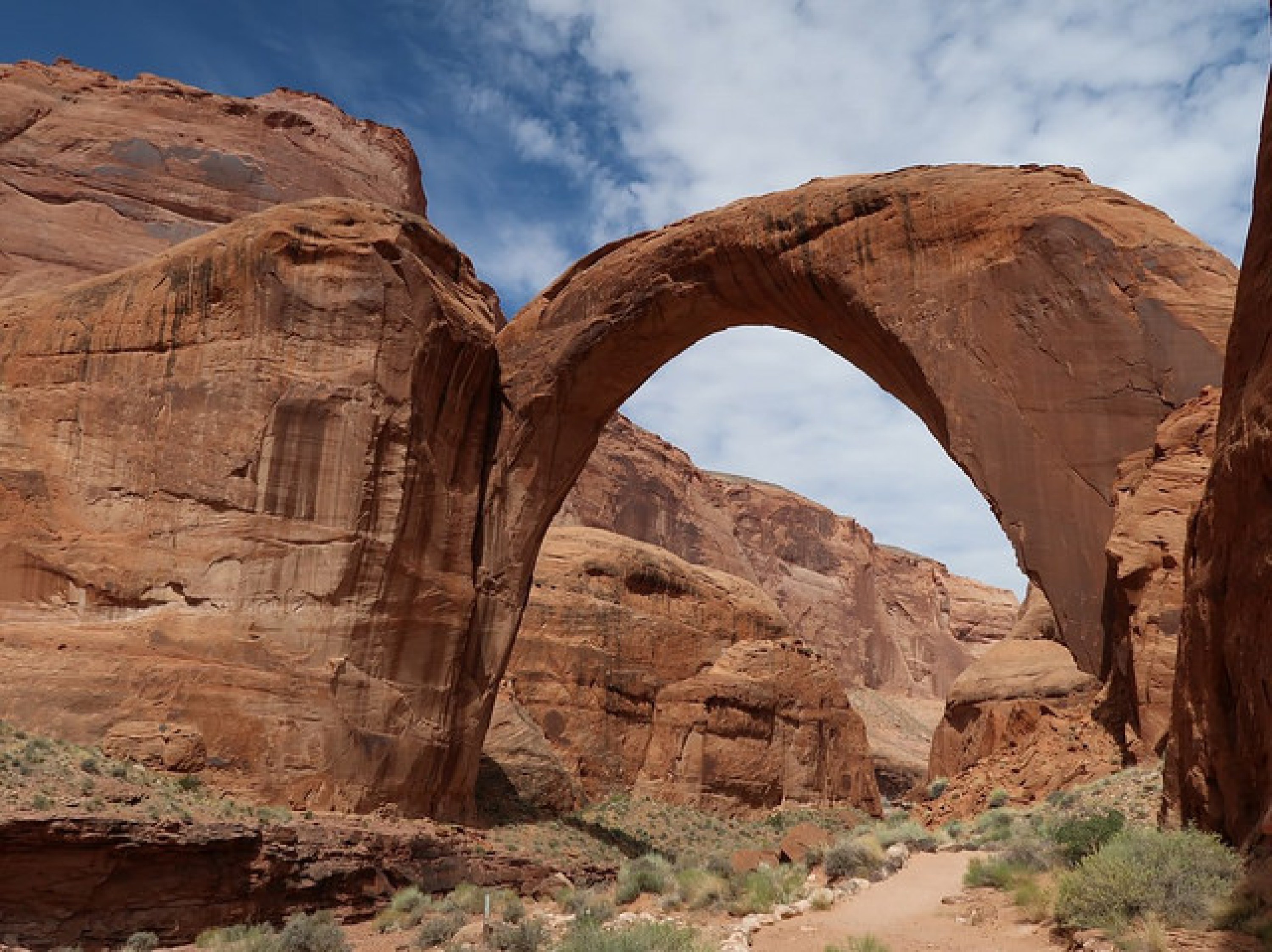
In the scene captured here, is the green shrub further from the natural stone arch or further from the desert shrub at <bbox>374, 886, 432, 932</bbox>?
the natural stone arch

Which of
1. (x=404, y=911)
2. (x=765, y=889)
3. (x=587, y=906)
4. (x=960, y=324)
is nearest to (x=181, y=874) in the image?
(x=404, y=911)

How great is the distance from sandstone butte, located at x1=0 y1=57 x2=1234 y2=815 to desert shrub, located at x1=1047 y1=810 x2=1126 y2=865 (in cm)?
437

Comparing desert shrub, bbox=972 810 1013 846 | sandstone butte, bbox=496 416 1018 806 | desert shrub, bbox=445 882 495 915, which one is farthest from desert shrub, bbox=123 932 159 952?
sandstone butte, bbox=496 416 1018 806

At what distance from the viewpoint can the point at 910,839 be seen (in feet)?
40.4

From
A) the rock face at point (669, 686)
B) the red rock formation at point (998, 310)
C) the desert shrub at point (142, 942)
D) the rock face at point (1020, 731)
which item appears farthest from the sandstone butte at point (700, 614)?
the desert shrub at point (142, 942)

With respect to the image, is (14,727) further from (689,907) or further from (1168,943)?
(1168,943)

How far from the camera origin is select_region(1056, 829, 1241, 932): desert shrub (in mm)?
6465

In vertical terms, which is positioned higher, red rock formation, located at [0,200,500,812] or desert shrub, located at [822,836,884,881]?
red rock formation, located at [0,200,500,812]

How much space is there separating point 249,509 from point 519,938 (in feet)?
28.0

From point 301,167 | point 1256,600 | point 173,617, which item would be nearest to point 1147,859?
point 1256,600

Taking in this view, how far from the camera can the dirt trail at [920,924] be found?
7648mm

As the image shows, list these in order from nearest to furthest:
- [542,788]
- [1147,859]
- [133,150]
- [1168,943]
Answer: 1. [1168,943]
2. [1147,859]
3. [542,788]
4. [133,150]

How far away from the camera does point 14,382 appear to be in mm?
16750

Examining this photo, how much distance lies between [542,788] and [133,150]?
3083 centimetres
